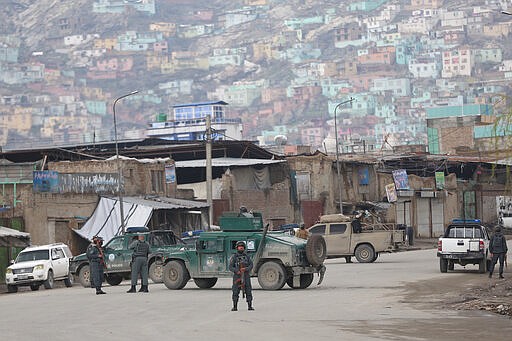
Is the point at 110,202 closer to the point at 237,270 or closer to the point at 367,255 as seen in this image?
the point at 367,255

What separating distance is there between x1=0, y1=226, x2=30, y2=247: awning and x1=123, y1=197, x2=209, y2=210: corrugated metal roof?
826cm

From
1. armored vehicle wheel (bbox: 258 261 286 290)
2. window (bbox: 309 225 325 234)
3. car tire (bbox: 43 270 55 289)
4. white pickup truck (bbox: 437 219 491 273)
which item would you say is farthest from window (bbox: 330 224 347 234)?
armored vehicle wheel (bbox: 258 261 286 290)

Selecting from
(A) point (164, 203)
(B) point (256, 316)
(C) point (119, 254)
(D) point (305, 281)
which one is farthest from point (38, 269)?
(B) point (256, 316)

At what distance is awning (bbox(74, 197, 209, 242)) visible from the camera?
52344mm

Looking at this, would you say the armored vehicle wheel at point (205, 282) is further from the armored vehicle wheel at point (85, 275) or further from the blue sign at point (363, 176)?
the blue sign at point (363, 176)

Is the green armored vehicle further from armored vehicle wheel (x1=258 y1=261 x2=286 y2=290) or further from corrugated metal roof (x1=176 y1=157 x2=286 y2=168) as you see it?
corrugated metal roof (x1=176 y1=157 x2=286 y2=168)

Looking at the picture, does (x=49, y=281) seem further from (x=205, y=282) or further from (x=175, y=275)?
(x=205, y=282)

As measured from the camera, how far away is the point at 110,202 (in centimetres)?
5372

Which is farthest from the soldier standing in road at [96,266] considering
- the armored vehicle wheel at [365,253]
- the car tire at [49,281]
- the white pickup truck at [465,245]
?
the armored vehicle wheel at [365,253]

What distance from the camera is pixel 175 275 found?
34281mm

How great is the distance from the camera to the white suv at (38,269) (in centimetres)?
4050

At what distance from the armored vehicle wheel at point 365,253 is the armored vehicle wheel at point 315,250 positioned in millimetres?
15557

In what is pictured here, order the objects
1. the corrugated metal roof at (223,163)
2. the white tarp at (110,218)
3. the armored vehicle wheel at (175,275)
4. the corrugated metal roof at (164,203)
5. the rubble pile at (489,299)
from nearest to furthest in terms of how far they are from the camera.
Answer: the rubble pile at (489,299) → the armored vehicle wheel at (175,275) → the white tarp at (110,218) → the corrugated metal roof at (164,203) → the corrugated metal roof at (223,163)

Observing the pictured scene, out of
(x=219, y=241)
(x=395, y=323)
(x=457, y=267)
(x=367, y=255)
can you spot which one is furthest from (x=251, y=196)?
(x=395, y=323)
